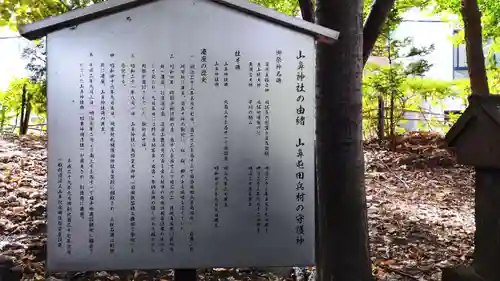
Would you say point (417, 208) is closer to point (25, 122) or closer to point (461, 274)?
point (461, 274)

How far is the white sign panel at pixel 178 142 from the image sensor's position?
107 inches

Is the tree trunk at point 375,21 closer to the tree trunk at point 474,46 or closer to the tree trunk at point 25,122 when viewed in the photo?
the tree trunk at point 474,46

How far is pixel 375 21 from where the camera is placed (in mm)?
4625

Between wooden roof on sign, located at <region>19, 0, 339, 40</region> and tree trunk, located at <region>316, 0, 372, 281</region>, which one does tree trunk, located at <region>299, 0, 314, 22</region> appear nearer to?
tree trunk, located at <region>316, 0, 372, 281</region>

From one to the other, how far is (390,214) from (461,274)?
461 cm

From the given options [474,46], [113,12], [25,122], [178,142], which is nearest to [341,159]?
[178,142]

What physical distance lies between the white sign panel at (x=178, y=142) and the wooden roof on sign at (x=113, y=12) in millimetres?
39

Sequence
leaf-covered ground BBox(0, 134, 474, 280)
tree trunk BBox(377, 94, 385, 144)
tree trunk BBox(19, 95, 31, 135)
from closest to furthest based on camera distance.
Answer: leaf-covered ground BBox(0, 134, 474, 280) < tree trunk BBox(19, 95, 31, 135) < tree trunk BBox(377, 94, 385, 144)

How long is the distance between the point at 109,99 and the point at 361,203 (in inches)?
79.5

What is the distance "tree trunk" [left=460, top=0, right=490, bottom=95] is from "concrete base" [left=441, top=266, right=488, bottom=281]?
268 inches

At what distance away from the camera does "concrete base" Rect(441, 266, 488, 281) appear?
9.24 feet

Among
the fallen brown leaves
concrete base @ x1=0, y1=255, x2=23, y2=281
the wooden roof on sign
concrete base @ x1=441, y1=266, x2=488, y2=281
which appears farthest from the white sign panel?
the fallen brown leaves

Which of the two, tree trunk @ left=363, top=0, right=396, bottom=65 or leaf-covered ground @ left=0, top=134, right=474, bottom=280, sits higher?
tree trunk @ left=363, top=0, right=396, bottom=65

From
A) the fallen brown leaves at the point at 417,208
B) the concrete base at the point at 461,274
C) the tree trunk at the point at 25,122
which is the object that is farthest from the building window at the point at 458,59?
the concrete base at the point at 461,274
